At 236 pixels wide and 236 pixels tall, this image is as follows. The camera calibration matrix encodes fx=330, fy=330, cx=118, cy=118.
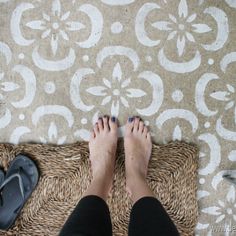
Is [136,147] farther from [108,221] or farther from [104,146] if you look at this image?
[108,221]

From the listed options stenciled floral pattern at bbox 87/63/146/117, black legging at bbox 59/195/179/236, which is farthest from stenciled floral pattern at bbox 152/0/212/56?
black legging at bbox 59/195/179/236

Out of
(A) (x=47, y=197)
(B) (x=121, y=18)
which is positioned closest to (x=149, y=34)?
(B) (x=121, y=18)

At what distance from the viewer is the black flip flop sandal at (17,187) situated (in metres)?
0.99

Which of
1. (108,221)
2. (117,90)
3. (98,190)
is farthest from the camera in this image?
(117,90)

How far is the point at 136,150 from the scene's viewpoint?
994 mm

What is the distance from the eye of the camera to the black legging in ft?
2.43

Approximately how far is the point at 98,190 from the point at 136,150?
17 cm

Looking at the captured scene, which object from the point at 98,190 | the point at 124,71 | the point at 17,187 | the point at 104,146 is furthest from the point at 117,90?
the point at 17,187

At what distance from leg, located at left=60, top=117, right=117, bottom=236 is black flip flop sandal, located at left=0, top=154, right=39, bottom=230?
19 centimetres

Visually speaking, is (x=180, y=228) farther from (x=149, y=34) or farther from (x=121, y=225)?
(x=149, y=34)

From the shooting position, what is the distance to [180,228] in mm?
1005

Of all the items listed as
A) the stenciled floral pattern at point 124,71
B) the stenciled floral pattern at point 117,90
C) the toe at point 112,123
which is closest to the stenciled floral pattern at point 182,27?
the stenciled floral pattern at point 124,71

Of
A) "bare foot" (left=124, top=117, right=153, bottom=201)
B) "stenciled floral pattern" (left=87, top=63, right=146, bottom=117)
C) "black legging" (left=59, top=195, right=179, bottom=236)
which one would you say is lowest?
"black legging" (left=59, top=195, right=179, bottom=236)

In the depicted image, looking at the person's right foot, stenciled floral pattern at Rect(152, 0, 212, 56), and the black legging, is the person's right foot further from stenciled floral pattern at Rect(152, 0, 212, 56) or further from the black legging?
stenciled floral pattern at Rect(152, 0, 212, 56)
